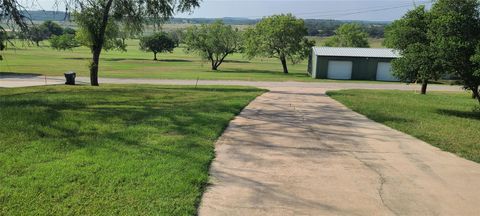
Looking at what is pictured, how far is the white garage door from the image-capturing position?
44281 millimetres

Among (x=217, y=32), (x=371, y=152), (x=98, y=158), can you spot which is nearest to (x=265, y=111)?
(x=371, y=152)

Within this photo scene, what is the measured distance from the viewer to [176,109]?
37.6ft

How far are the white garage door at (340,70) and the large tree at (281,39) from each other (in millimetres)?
7315

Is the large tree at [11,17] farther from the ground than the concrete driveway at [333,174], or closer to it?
farther from the ground

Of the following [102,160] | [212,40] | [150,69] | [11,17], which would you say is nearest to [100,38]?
[11,17]

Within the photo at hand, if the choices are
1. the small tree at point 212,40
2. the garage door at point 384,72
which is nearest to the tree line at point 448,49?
the garage door at point 384,72

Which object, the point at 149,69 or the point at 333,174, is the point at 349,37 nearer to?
the point at 149,69

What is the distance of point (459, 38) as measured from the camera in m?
13.5

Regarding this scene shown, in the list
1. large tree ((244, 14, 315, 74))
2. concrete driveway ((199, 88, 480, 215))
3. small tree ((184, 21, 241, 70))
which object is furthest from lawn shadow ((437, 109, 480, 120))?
small tree ((184, 21, 241, 70))

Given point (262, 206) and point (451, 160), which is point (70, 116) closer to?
point (262, 206)

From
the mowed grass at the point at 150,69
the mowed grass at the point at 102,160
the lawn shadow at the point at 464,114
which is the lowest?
the mowed grass at the point at 150,69

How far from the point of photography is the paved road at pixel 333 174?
4.96m

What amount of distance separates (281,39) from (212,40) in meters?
8.60

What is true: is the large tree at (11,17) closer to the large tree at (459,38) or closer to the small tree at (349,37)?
the large tree at (459,38)
